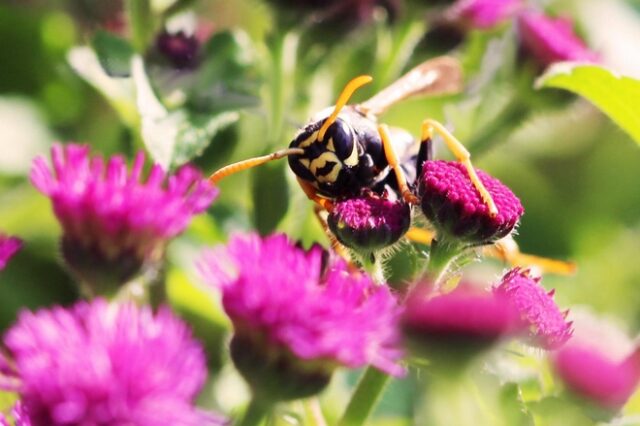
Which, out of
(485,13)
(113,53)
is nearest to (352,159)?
(113,53)

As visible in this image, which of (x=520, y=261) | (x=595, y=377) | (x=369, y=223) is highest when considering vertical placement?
(x=369, y=223)

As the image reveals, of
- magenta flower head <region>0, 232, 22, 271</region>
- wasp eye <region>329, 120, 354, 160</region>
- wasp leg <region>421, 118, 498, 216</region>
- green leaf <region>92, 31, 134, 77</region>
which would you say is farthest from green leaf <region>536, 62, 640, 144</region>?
magenta flower head <region>0, 232, 22, 271</region>

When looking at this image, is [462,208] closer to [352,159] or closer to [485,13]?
[352,159]

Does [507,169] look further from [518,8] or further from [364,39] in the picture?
[364,39]

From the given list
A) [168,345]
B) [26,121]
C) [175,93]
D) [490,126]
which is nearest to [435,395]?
[168,345]

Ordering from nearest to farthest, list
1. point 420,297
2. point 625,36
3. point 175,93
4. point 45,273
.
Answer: point 420,297 → point 175,93 → point 45,273 → point 625,36
